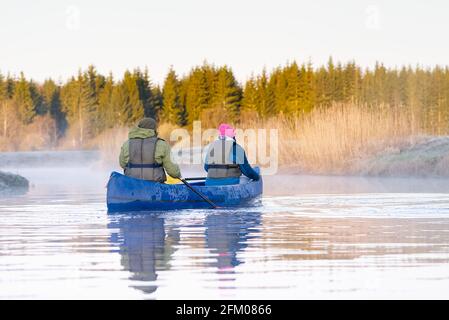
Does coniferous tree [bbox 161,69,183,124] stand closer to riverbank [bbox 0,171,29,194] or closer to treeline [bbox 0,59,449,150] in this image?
treeline [bbox 0,59,449,150]

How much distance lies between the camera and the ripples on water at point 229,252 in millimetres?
7793

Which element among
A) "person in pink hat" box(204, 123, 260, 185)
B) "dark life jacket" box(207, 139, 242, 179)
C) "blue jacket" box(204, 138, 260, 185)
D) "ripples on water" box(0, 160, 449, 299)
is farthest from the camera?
"blue jacket" box(204, 138, 260, 185)

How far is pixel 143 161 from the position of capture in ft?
54.0

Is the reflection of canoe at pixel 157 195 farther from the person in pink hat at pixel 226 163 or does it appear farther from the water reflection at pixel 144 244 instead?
the person in pink hat at pixel 226 163

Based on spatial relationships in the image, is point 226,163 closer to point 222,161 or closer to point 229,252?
point 222,161

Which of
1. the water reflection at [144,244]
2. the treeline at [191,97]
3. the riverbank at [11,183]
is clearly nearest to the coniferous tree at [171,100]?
the treeline at [191,97]

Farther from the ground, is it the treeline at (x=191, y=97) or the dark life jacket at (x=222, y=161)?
the treeline at (x=191, y=97)

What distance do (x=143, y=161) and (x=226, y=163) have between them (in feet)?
8.49

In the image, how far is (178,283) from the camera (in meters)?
8.05

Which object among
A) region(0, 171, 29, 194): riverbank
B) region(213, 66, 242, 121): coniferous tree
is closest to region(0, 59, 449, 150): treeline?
region(213, 66, 242, 121): coniferous tree

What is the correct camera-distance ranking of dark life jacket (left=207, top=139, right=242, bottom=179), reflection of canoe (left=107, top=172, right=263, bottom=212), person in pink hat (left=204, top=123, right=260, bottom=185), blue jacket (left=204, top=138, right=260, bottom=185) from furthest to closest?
blue jacket (left=204, top=138, right=260, bottom=185)
person in pink hat (left=204, top=123, right=260, bottom=185)
dark life jacket (left=207, top=139, right=242, bottom=179)
reflection of canoe (left=107, top=172, right=263, bottom=212)

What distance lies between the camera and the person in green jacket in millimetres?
16344
